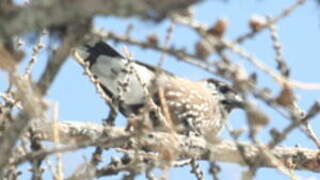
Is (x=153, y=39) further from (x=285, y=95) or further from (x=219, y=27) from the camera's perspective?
(x=285, y=95)

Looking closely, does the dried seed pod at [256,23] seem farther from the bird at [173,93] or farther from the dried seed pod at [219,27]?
the bird at [173,93]

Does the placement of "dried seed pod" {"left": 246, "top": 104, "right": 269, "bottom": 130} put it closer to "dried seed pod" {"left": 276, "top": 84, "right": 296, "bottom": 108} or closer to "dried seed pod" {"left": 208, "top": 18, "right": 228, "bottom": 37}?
"dried seed pod" {"left": 276, "top": 84, "right": 296, "bottom": 108}

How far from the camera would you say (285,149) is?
17.4ft

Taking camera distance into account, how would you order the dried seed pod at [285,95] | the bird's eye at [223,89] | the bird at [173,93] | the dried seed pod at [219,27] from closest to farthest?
the dried seed pod at [219,27]
the dried seed pod at [285,95]
the bird at [173,93]
the bird's eye at [223,89]

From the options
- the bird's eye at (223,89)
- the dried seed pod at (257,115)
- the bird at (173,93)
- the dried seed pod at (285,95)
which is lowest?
the dried seed pod at (257,115)

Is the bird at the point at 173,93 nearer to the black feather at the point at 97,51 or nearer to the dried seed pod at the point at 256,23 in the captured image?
the black feather at the point at 97,51

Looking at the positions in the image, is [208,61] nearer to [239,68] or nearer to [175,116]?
[239,68]

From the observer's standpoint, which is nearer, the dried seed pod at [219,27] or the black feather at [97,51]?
the dried seed pod at [219,27]

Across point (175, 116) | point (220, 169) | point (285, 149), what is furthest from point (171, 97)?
point (220, 169)

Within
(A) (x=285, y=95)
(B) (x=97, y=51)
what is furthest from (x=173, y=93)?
(A) (x=285, y=95)

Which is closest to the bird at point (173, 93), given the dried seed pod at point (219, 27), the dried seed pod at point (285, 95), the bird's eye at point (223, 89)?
the bird's eye at point (223, 89)

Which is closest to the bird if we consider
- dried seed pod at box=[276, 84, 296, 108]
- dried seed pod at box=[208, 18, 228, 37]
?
dried seed pod at box=[276, 84, 296, 108]

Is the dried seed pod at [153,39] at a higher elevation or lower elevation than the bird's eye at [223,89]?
lower

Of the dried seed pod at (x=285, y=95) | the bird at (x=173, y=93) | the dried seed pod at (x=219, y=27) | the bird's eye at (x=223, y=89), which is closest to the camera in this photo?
the dried seed pod at (x=219, y=27)
